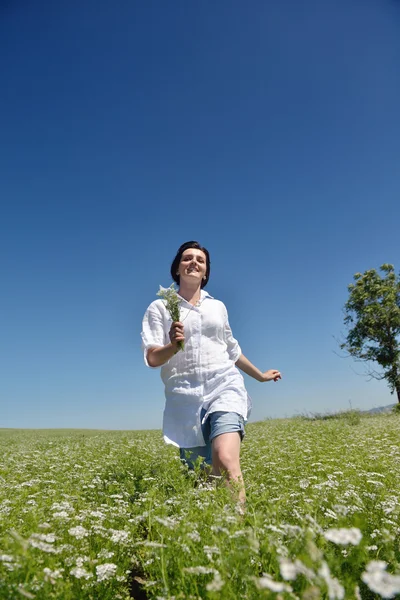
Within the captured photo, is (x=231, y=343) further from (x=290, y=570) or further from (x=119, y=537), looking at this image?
(x=290, y=570)

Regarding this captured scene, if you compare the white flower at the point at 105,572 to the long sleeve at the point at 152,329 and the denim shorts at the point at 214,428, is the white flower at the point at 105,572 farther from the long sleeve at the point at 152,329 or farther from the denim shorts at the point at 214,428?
the long sleeve at the point at 152,329

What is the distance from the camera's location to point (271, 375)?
6090 mm

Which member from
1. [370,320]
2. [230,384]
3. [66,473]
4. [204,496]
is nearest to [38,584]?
[204,496]

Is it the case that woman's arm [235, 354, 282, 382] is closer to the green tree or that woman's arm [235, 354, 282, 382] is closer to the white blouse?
the white blouse

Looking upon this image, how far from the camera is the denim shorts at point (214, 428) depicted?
4.68 m

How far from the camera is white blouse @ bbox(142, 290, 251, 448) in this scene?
16.4 ft

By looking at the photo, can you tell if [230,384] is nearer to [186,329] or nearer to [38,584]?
[186,329]

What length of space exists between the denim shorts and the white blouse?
5cm

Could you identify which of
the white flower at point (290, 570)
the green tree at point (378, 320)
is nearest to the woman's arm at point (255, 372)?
the white flower at point (290, 570)

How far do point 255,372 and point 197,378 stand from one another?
130 cm

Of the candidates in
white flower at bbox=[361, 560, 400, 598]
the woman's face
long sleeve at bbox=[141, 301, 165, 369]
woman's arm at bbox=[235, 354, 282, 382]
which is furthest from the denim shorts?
white flower at bbox=[361, 560, 400, 598]

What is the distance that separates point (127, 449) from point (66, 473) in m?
2.41

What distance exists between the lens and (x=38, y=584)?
243 cm

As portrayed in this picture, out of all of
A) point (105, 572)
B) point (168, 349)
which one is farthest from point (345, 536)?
point (168, 349)
